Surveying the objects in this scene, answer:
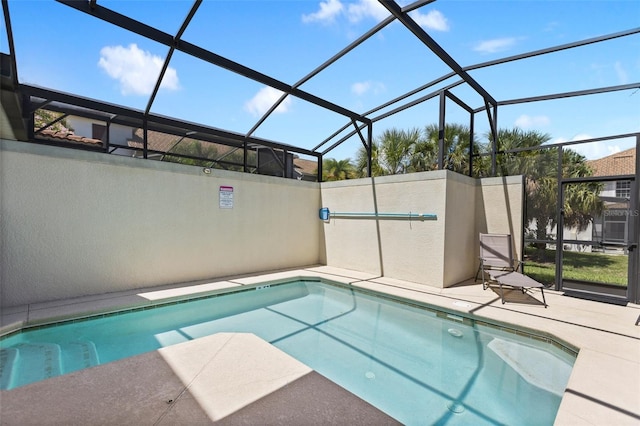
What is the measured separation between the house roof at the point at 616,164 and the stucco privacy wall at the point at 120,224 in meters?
7.08

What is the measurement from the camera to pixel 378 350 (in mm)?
4195

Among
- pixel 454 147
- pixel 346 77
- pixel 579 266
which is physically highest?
A: pixel 346 77

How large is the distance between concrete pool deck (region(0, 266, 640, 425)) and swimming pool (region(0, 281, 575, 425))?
11.2 inches

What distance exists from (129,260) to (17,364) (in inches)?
111

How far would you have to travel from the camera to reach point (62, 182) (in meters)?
5.30

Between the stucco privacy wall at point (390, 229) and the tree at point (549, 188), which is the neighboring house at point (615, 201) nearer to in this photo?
the tree at point (549, 188)

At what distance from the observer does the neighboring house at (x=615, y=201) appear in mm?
5633

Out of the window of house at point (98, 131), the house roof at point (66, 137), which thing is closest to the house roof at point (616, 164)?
the window of house at point (98, 131)

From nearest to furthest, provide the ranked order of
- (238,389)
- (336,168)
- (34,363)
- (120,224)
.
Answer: (238,389) → (34,363) → (120,224) → (336,168)

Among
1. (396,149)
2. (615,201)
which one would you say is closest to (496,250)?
(615,201)

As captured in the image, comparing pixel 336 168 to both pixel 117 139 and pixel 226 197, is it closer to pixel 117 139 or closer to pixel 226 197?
pixel 226 197

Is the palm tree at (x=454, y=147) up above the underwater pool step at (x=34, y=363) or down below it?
above

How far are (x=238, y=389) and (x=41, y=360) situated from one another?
2.74 metres

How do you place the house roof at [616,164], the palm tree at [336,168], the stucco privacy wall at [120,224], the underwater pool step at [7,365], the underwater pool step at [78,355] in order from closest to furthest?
the underwater pool step at [7,365], the underwater pool step at [78,355], the stucco privacy wall at [120,224], the house roof at [616,164], the palm tree at [336,168]
